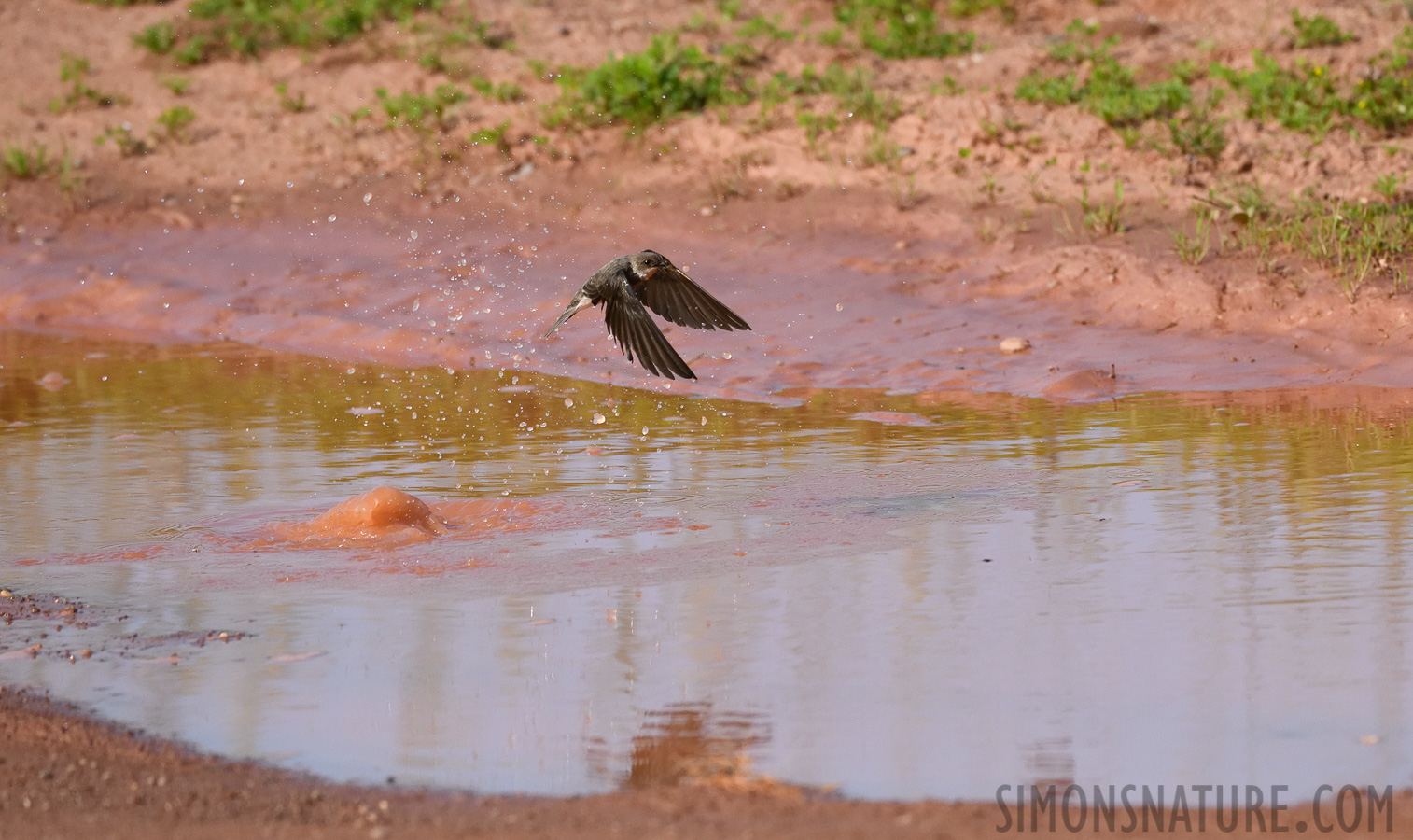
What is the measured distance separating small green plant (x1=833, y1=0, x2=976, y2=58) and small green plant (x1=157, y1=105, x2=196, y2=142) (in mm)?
4779

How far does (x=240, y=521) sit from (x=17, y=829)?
2.79 m

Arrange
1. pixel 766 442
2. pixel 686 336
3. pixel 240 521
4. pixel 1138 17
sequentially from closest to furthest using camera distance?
pixel 240 521, pixel 766 442, pixel 686 336, pixel 1138 17

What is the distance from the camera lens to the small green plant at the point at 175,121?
12.7 metres

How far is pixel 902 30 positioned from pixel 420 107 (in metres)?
3.41

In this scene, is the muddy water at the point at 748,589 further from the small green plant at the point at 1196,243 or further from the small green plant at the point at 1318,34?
the small green plant at the point at 1318,34

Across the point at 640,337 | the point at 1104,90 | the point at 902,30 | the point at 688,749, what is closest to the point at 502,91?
the point at 902,30

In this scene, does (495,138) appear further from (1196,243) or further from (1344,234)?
(1344,234)

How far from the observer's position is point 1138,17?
1252cm

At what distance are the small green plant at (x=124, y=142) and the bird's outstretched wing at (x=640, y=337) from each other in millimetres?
8020

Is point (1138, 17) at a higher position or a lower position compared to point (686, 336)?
higher

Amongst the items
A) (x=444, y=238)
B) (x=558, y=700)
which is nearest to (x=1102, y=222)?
(x=444, y=238)

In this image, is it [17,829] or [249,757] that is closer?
[17,829]

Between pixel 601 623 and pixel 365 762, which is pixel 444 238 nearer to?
pixel 601 623

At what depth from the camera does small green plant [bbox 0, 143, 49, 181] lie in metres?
12.4
